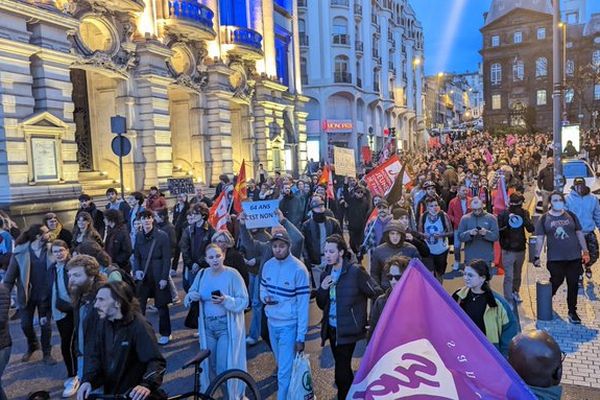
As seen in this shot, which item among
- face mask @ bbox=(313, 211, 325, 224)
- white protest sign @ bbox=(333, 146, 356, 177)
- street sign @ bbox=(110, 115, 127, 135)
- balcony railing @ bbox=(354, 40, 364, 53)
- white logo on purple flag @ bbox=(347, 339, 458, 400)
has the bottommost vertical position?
white logo on purple flag @ bbox=(347, 339, 458, 400)

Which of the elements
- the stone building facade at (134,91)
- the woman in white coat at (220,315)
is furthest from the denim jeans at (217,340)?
the stone building facade at (134,91)

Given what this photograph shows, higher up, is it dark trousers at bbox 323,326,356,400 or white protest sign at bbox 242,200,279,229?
white protest sign at bbox 242,200,279,229

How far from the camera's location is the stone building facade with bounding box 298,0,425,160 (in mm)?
47281

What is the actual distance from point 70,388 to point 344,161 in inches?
356

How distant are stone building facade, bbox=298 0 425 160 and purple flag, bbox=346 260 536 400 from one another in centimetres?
4350

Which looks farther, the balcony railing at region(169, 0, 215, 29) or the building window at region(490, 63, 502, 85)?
the building window at region(490, 63, 502, 85)

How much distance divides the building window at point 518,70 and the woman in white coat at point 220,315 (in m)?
88.1

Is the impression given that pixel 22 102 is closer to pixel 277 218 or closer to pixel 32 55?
pixel 32 55

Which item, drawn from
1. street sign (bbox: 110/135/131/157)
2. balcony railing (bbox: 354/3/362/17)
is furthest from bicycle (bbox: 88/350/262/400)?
balcony railing (bbox: 354/3/362/17)

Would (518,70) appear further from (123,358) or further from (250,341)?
(123,358)

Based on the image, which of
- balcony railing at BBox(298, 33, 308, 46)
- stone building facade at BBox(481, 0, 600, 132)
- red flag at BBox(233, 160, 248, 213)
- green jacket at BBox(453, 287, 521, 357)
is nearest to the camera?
green jacket at BBox(453, 287, 521, 357)

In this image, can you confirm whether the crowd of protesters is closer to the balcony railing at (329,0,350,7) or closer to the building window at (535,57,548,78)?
the balcony railing at (329,0,350,7)

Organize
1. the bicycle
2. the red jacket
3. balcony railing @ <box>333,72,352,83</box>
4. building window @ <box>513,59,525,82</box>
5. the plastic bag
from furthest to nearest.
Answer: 1. building window @ <box>513,59,525,82</box>
2. balcony railing @ <box>333,72,352,83</box>
3. the red jacket
4. the plastic bag
5. the bicycle

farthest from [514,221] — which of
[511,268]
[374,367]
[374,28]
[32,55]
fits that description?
[374,28]
